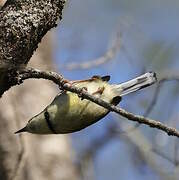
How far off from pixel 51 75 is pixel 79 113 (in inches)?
4.7

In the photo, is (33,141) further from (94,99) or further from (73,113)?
(94,99)

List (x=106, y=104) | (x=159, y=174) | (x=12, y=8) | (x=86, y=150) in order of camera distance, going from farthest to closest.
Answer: (x=86, y=150), (x=159, y=174), (x=12, y=8), (x=106, y=104)

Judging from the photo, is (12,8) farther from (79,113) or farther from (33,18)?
(79,113)

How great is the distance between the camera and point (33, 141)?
10.3 feet

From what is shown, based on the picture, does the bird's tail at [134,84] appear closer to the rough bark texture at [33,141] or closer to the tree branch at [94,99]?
the tree branch at [94,99]

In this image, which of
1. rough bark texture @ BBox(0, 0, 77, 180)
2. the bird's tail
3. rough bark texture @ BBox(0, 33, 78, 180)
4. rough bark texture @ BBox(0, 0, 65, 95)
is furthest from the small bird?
rough bark texture @ BBox(0, 33, 78, 180)

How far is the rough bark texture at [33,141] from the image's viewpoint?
9.39 feet

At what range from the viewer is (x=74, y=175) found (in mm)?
3178

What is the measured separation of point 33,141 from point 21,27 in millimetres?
1980

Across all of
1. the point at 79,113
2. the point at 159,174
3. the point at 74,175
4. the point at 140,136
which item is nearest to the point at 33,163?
the point at 74,175

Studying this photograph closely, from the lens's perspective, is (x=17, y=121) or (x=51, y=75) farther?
(x=17, y=121)

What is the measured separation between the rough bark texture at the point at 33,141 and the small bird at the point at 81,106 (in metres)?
1.48

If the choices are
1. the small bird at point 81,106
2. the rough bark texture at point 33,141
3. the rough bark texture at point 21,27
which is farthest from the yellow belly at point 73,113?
the rough bark texture at point 33,141

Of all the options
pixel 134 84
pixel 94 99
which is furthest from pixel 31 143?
pixel 94 99
